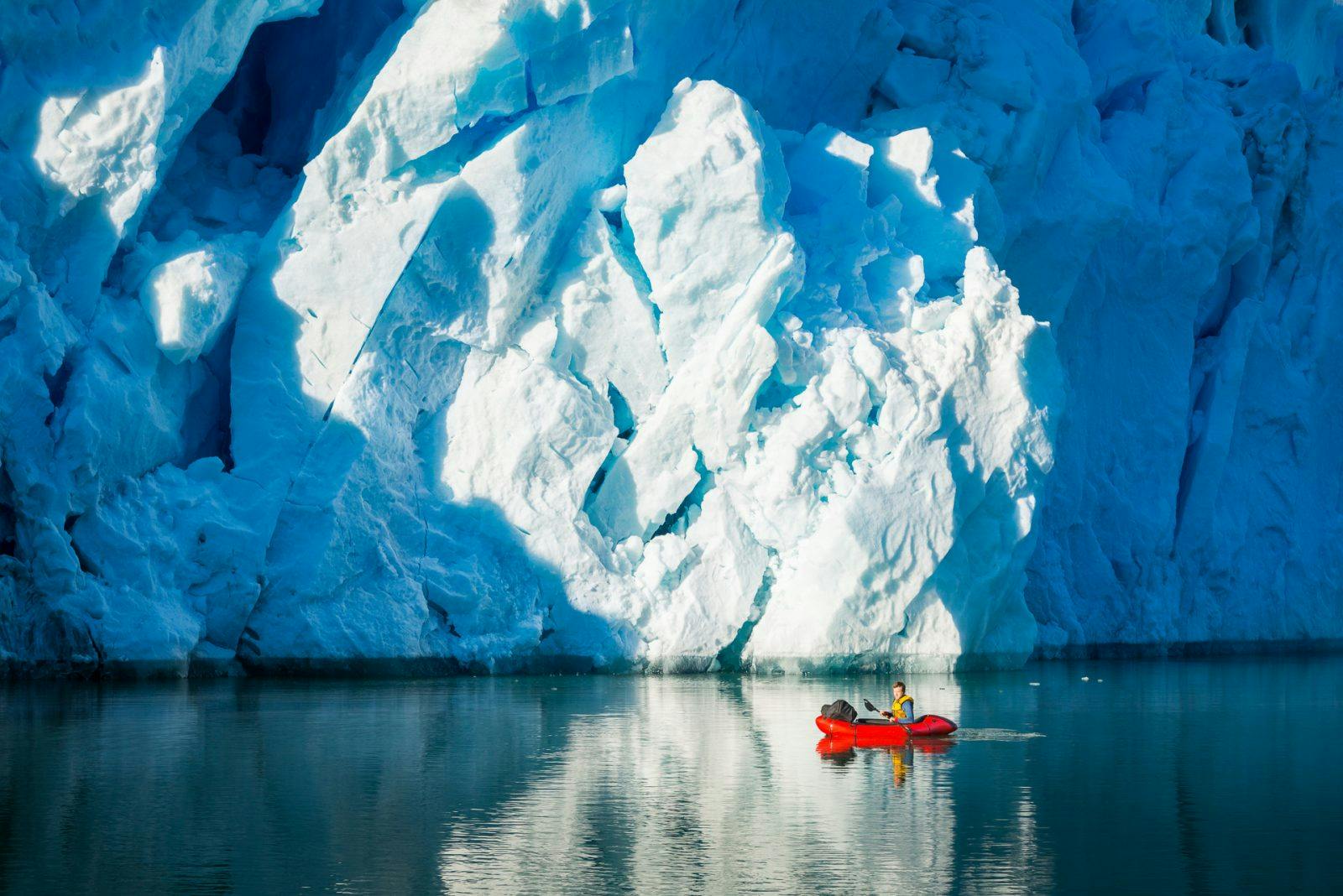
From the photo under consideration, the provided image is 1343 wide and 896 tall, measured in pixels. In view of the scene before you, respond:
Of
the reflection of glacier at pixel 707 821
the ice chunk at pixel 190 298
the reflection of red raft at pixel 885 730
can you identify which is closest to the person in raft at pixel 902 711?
the reflection of red raft at pixel 885 730

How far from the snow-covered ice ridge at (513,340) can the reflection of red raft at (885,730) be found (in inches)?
268

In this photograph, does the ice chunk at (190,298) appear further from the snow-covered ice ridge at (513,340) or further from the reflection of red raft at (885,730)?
the reflection of red raft at (885,730)

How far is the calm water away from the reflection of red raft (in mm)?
242

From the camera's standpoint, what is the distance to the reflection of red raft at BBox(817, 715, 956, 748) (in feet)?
41.8

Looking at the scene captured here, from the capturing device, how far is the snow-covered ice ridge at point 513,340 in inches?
702

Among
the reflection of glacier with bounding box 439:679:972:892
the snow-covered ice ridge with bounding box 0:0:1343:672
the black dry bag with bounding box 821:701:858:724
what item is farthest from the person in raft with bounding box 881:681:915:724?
the snow-covered ice ridge with bounding box 0:0:1343:672

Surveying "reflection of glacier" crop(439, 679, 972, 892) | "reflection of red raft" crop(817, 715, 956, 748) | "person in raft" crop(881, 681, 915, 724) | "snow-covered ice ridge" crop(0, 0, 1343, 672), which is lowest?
"reflection of glacier" crop(439, 679, 972, 892)

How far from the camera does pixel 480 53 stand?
19125mm

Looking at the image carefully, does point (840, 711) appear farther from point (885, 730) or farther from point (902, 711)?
point (902, 711)

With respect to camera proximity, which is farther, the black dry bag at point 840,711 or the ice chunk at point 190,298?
the ice chunk at point 190,298

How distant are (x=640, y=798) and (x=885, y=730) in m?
4.03

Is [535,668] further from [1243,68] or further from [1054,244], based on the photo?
[1243,68]

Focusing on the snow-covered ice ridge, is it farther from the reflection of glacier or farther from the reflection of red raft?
the reflection of glacier

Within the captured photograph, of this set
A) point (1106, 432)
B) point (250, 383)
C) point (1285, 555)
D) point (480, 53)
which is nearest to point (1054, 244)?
point (1106, 432)
